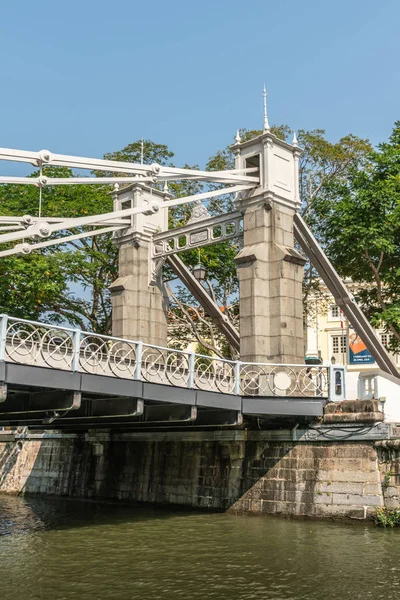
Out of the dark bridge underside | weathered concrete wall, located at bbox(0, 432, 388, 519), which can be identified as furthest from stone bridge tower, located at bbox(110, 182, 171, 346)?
the dark bridge underside

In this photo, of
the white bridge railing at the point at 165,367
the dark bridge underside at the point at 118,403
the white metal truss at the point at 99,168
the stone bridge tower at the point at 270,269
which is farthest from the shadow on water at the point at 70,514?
the white metal truss at the point at 99,168

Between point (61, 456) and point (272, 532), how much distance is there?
12256 mm

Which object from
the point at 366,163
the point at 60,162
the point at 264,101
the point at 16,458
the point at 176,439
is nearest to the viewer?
the point at 60,162

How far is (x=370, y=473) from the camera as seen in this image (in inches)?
651

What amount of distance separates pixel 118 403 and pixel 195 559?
4.25 metres

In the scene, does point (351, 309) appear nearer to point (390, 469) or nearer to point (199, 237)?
point (199, 237)

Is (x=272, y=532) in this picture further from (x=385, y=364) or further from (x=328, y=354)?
(x=328, y=354)

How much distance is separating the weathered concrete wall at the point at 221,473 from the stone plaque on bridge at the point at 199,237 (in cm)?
634

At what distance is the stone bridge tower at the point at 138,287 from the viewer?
23625 millimetres

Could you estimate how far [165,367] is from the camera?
15.8m

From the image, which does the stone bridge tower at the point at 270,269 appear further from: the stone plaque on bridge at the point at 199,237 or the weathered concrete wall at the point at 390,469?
the weathered concrete wall at the point at 390,469

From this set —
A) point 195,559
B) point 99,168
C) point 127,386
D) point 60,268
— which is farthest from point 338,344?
point 195,559

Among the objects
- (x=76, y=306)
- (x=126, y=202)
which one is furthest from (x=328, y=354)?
(x=126, y=202)

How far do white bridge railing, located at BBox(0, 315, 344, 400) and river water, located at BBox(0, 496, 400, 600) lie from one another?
11.3ft
